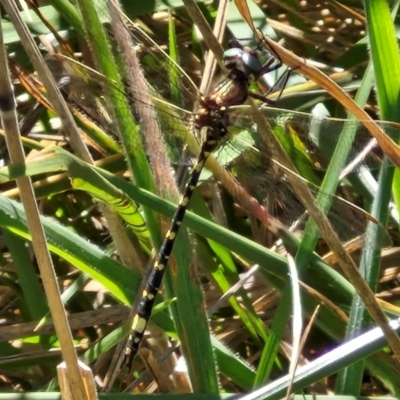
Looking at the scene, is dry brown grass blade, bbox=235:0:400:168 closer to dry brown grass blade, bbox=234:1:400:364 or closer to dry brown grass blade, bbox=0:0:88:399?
dry brown grass blade, bbox=234:1:400:364

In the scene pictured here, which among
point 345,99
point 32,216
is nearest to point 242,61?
point 345,99

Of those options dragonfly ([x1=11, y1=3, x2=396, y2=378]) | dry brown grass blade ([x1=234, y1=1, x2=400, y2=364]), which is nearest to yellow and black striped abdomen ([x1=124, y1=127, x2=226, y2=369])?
dragonfly ([x1=11, y1=3, x2=396, y2=378])

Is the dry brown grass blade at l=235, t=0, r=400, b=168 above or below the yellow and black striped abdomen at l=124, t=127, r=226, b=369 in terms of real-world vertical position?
above

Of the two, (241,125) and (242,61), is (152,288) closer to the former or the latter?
(241,125)

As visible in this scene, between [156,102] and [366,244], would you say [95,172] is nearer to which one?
[156,102]

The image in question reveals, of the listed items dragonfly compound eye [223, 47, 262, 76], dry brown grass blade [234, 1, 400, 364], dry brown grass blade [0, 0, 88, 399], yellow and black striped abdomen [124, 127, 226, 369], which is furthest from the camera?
dragonfly compound eye [223, 47, 262, 76]

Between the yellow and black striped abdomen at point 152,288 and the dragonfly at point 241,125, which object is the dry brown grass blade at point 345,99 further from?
the yellow and black striped abdomen at point 152,288

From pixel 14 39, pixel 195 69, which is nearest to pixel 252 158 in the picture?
pixel 195 69
